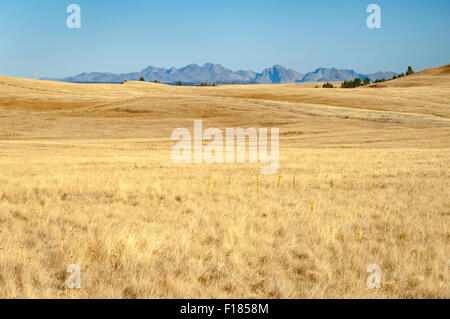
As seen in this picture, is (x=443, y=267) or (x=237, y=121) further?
(x=237, y=121)

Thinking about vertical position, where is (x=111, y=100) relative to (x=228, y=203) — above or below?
above

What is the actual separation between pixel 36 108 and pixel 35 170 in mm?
54219

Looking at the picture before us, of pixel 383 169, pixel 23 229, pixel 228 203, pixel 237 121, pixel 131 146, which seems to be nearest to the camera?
pixel 23 229

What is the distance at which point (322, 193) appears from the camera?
39.7 ft

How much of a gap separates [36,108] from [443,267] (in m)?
70.5

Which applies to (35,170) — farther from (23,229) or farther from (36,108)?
(36,108)

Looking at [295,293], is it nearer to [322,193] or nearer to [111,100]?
[322,193]

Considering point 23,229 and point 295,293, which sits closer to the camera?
point 295,293

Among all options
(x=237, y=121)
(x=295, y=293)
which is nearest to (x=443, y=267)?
(x=295, y=293)

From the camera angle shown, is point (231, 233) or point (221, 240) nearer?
point (221, 240)

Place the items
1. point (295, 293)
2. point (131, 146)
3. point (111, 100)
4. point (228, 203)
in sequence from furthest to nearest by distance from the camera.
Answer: point (111, 100)
point (131, 146)
point (228, 203)
point (295, 293)
